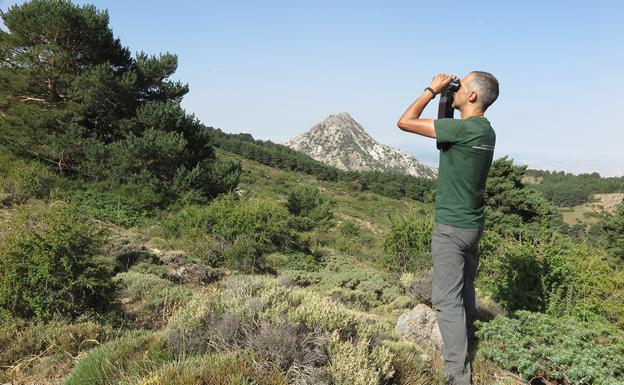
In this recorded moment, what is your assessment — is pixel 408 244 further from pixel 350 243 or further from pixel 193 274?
pixel 350 243

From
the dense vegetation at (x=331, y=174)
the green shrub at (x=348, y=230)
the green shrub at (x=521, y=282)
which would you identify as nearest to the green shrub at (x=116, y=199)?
the green shrub at (x=521, y=282)

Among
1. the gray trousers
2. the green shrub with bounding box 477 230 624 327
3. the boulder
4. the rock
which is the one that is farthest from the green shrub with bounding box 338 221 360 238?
the gray trousers

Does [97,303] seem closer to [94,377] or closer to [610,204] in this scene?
[94,377]

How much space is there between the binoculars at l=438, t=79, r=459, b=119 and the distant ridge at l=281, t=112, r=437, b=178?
152m

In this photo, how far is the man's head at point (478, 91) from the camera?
297cm

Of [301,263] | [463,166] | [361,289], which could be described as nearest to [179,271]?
[361,289]

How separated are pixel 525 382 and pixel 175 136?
64.0 ft

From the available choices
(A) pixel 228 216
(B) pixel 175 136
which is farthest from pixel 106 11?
(A) pixel 228 216

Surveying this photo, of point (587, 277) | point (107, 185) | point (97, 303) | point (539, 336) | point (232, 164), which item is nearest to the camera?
point (539, 336)

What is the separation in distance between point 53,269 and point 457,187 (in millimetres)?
4291

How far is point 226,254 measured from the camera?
11.6m

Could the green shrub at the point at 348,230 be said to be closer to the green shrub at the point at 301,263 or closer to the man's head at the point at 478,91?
the green shrub at the point at 301,263

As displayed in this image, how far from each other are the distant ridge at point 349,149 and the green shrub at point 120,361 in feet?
500

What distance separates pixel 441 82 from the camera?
307 cm
